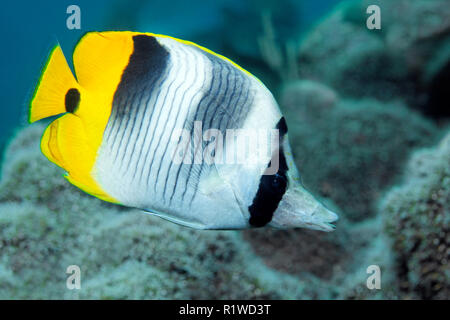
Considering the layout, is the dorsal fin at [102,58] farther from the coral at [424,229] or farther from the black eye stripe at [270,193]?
the coral at [424,229]

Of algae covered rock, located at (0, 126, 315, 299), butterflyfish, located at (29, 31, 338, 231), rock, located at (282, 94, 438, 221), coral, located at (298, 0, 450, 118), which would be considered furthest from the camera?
coral, located at (298, 0, 450, 118)

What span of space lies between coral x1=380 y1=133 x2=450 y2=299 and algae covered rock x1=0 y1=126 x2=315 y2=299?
72 cm

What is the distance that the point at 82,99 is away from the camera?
0.94 metres

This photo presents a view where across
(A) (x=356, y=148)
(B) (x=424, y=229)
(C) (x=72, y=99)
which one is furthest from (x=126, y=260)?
(A) (x=356, y=148)

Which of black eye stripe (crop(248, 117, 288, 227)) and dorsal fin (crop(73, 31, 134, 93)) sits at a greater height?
dorsal fin (crop(73, 31, 134, 93))

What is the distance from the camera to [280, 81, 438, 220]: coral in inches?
170

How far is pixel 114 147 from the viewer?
36.9 inches

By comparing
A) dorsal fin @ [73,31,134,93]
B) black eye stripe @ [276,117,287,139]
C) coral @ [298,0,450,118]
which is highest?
coral @ [298,0,450,118]

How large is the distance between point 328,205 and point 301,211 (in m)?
2.34

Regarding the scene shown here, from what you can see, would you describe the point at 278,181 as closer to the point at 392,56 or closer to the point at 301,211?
the point at 301,211

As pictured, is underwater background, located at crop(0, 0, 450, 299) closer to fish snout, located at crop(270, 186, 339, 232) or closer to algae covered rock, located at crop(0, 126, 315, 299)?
algae covered rock, located at crop(0, 126, 315, 299)

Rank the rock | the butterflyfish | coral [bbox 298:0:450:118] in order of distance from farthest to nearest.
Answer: coral [bbox 298:0:450:118]
the rock
the butterflyfish

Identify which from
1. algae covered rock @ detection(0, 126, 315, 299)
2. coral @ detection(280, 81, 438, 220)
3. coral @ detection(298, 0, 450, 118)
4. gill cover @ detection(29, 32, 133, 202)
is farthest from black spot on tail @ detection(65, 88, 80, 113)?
coral @ detection(298, 0, 450, 118)

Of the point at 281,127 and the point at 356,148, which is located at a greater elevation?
the point at 281,127
